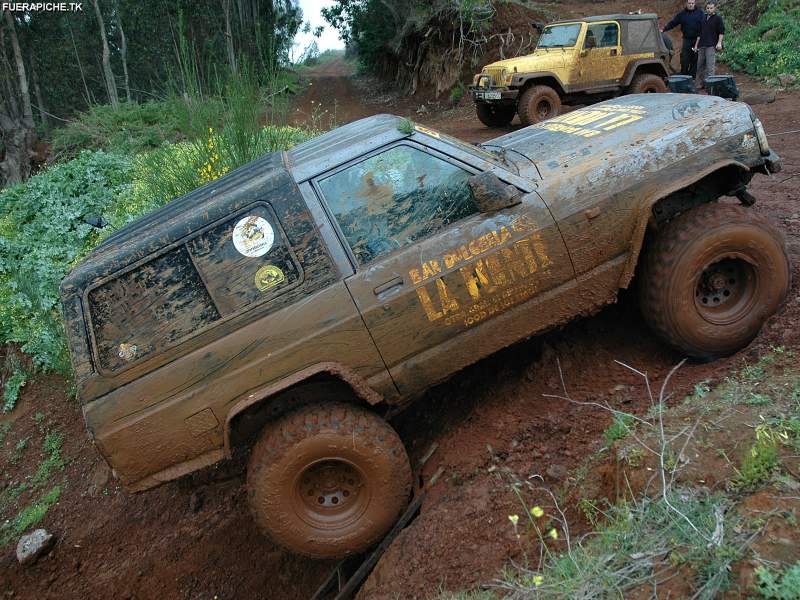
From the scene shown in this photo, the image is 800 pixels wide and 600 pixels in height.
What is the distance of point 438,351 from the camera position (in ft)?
11.0

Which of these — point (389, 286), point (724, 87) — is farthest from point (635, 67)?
point (389, 286)

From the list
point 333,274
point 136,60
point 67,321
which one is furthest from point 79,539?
Result: point 136,60

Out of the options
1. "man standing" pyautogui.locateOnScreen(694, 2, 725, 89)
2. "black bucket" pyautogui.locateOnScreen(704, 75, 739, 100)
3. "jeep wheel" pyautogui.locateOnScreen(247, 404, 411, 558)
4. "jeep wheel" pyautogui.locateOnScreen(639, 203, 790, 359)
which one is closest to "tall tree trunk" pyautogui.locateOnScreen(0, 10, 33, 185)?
"jeep wheel" pyautogui.locateOnScreen(247, 404, 411, 558)

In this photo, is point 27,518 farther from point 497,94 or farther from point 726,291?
point 497,94

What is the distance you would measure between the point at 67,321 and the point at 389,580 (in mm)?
2113

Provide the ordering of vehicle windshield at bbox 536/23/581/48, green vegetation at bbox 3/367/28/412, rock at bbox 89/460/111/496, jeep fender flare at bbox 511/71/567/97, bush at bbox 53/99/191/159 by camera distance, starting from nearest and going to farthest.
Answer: rock at bbox 89/460/111/496 < green vegetation at bbox 3/367/28/412 < jeep fender flare at bbox 511/71/567/97 < vehicle windshield at bbox 536/23/581/48 < bush at bbox 53/99/191/159

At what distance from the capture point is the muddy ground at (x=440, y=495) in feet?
10.4

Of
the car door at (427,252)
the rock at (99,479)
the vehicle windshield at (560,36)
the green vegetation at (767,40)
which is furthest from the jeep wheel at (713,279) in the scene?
the green vegetation at (767,40)

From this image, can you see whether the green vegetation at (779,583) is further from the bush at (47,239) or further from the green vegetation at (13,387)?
the green vegetation at (13,387)

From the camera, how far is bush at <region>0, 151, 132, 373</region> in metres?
6.68

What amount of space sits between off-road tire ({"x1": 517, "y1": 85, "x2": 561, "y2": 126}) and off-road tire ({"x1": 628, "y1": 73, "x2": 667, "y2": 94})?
1.40 meters

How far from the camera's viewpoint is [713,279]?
3.59 meters

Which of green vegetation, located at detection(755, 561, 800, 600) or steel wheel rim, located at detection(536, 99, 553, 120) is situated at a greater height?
green vegetation, located at detection(755, 561, 800, 600)

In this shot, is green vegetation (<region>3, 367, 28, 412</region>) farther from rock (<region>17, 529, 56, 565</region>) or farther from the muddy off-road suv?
the muddy off-road suv
